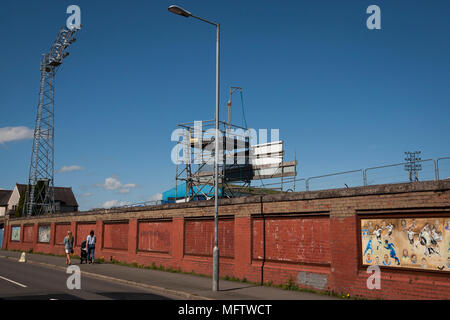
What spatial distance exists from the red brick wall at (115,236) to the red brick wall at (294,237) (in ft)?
4.08

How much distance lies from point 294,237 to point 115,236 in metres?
15.8

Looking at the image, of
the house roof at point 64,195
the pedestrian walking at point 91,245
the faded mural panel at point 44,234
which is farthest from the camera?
the house roof at point 64,195

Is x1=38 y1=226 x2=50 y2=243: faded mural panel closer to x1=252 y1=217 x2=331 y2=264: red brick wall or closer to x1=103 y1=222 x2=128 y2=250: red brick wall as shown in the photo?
x1=103 y1=222 x2=128 y2=250: red brick wall

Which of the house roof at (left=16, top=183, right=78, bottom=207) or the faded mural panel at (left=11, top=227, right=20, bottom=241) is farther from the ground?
the house roof at (left=16, top=183, right=78, bottom=207)

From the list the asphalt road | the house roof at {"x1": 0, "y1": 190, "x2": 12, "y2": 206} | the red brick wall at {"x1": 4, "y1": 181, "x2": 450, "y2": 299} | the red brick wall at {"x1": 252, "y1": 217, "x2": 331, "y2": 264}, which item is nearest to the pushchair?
the red brick wall at {"x1": 4, "y1": 181, "x2": 450, "y2": 299}

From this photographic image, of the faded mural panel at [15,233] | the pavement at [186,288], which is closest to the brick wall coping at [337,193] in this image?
the pavement at [186,288]

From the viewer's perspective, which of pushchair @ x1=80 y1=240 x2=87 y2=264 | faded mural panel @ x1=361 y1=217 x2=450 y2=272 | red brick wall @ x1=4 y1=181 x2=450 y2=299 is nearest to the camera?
faded mural panel @ x1=361 y1=217 x2=450 y2=272

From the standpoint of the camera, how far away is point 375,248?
13.2 meters

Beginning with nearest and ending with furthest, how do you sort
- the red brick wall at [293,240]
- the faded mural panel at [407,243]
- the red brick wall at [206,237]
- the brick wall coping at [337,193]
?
1. the faded mural panel at [407,243]
2. the brick wall coping at [337,193]
3. the red brick wall at [293,240]
4. the red brick wall at [206,237]

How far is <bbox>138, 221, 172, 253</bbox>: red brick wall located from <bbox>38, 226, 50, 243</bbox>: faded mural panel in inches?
712

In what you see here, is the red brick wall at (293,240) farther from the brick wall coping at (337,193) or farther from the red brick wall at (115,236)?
the red brick wall at (115,236)

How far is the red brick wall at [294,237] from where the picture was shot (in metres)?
12.3

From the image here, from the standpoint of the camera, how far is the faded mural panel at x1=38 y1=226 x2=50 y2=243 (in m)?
39.3
